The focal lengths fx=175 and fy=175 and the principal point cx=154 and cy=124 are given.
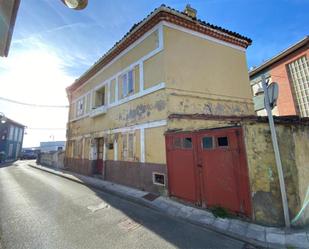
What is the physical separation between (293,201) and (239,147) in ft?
4.86

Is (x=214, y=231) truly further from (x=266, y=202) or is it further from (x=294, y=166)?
(x=294, y=166)

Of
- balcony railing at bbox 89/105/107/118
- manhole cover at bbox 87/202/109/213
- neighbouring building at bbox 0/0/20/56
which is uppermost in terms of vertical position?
neighbouring building at bbox 0/0/20/56

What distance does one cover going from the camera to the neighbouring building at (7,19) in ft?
11.8

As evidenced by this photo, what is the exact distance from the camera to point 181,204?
5438 mm

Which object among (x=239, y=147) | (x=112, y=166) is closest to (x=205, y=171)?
(x=239, y=147)

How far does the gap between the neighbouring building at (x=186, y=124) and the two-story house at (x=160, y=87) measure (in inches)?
1.7

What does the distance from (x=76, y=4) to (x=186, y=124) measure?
17.4ft

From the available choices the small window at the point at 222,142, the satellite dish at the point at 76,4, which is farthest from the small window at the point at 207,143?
the satellite dish at the point at 76,4

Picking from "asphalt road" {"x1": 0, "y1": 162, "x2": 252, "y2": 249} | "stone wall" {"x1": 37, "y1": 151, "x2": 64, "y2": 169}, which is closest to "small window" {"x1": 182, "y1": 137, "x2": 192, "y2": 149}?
"asphalt road" {"x1": 0, "y1": 162, "x2": 252, "y2": 249}

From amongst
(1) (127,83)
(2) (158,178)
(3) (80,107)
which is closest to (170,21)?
(1) (127,83)

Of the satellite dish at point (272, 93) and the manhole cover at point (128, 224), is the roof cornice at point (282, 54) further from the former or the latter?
the manhole cover at point (128, 224)

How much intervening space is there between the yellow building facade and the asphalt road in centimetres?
185

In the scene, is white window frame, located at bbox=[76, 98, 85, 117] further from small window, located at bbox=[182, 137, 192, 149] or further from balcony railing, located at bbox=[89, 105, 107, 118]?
small window, located at bbox=[182, 137, 192, 149]

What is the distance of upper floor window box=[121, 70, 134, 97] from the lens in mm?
8613
